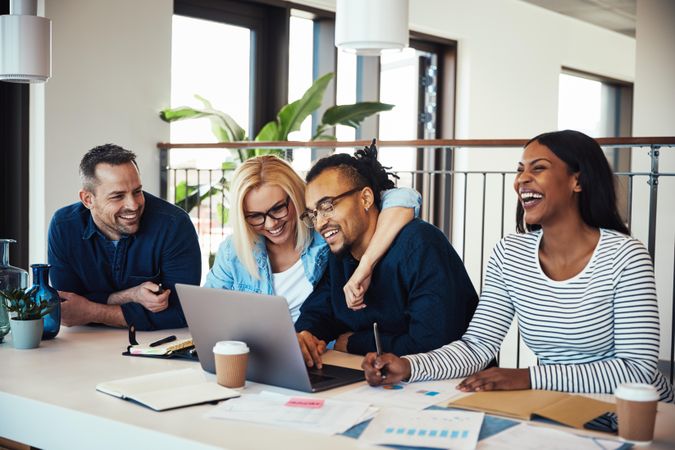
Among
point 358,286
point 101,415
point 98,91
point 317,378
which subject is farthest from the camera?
point 98,91

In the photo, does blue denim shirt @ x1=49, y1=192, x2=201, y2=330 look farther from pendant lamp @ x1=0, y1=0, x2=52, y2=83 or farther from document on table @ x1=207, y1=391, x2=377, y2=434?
document on table @ x1=207, y1=391, x2=377, y2=434

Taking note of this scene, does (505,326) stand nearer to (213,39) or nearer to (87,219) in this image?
(87,219)

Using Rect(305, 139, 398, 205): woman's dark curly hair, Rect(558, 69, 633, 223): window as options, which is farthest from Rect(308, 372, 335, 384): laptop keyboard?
Rect(558, 69, 633, 223): window

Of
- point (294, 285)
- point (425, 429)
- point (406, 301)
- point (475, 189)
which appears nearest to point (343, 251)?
point (406, 301)

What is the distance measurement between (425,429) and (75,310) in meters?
1.33

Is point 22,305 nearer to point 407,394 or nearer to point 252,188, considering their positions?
point 252,188

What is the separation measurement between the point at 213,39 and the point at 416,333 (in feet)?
12.1

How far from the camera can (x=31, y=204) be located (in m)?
4.24

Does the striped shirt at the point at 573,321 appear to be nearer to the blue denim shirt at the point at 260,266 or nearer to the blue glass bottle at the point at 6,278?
the blue denim shirt at the point at 260,266

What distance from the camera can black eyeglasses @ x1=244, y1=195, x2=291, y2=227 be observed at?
2.38 m

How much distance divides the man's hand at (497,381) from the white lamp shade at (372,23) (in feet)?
2.93

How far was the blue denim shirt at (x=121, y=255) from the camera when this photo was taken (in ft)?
8.42

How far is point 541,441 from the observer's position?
1.36 meters

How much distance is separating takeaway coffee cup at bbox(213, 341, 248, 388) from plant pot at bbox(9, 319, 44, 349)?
2.13 feet
